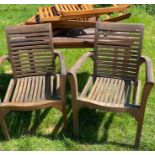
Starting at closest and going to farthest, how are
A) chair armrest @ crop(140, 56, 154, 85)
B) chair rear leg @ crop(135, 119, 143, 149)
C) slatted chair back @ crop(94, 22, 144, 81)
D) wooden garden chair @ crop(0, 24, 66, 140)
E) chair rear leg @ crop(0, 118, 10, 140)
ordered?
1. chair armrest @ crop(140, 56, 154, 85)
2. chair rear leg @ crop(135, 119, 143, 149)
3. chair rear leg @ crop(0, 118, 10, 140)
4. wooden garden chair @ crop(0, 24, 66, 140)
5. slatted chair back @ crop(94, 22, 144, 81)

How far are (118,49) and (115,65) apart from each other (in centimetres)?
20

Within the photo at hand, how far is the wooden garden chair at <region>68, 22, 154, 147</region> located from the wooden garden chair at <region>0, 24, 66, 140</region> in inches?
15.3

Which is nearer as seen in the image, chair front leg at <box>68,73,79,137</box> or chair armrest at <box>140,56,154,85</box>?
chair armrest at <box>140,56,154,85</box>

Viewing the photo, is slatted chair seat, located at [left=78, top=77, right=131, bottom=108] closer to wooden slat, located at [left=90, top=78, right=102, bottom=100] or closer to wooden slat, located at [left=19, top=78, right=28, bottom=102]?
wooden slat, located at [left=90, top=78, right=102, bottom=100]

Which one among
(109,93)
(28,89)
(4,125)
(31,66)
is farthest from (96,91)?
(4,125)

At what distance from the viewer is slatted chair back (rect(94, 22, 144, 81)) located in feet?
12.8

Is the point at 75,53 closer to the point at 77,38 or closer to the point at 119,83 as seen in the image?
the point at 77,38

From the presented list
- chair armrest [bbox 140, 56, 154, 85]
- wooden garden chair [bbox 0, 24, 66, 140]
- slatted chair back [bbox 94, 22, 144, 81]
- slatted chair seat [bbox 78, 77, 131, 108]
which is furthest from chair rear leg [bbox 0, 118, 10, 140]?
chair armrest [bbox 140, 56, 154, 85]

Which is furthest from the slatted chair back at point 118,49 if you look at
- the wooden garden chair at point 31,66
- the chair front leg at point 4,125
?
the chair front leg at point 4,125

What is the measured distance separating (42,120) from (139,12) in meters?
4.56

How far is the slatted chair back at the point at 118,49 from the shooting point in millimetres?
3889

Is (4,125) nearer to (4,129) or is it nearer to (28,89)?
(4,129)

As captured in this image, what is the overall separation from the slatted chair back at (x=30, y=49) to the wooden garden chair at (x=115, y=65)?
1.69ft
